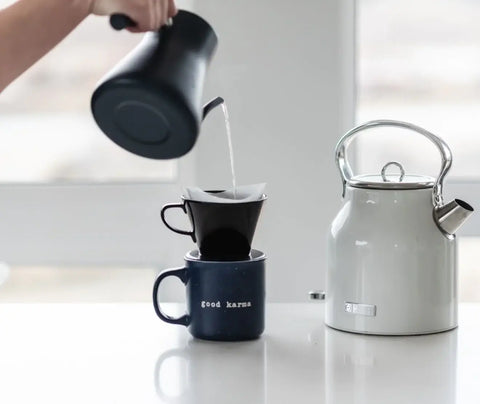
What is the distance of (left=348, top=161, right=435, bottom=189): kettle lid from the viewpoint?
1475mm

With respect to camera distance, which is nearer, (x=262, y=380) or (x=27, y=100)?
(x=262, y=380)

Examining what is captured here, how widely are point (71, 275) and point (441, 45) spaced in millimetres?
1083

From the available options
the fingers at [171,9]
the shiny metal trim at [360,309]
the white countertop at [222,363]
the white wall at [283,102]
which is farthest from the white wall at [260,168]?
the fingers at [171,9]

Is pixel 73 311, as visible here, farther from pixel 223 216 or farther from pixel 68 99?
pixel 68 99

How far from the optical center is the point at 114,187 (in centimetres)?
256

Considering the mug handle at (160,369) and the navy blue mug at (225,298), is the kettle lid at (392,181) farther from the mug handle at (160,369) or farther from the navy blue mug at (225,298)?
the mug handle at (160,369)

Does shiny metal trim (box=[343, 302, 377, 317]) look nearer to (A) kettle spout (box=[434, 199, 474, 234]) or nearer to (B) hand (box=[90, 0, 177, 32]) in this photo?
(A) kettle spout (box=[434, 199, 474, 234])

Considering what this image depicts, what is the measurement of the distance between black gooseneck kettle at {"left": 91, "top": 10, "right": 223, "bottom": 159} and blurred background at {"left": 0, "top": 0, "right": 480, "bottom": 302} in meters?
Result: 1.32

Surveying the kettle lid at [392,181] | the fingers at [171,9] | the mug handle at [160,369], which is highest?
the fingers at [171,9]

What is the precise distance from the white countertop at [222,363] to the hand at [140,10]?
0.42 metres

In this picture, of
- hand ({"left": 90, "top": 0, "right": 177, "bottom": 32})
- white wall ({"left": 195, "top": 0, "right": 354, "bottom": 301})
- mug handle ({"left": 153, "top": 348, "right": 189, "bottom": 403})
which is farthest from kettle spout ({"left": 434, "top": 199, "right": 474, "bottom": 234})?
white wall ({"left": 195, "top": 0, "right": 354, "bottom": 301})

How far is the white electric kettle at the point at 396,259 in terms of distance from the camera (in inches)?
57.2

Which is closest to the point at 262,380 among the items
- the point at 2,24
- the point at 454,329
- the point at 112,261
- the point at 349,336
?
the point at 349,336

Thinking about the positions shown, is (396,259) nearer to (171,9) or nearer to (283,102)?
(171,9)
